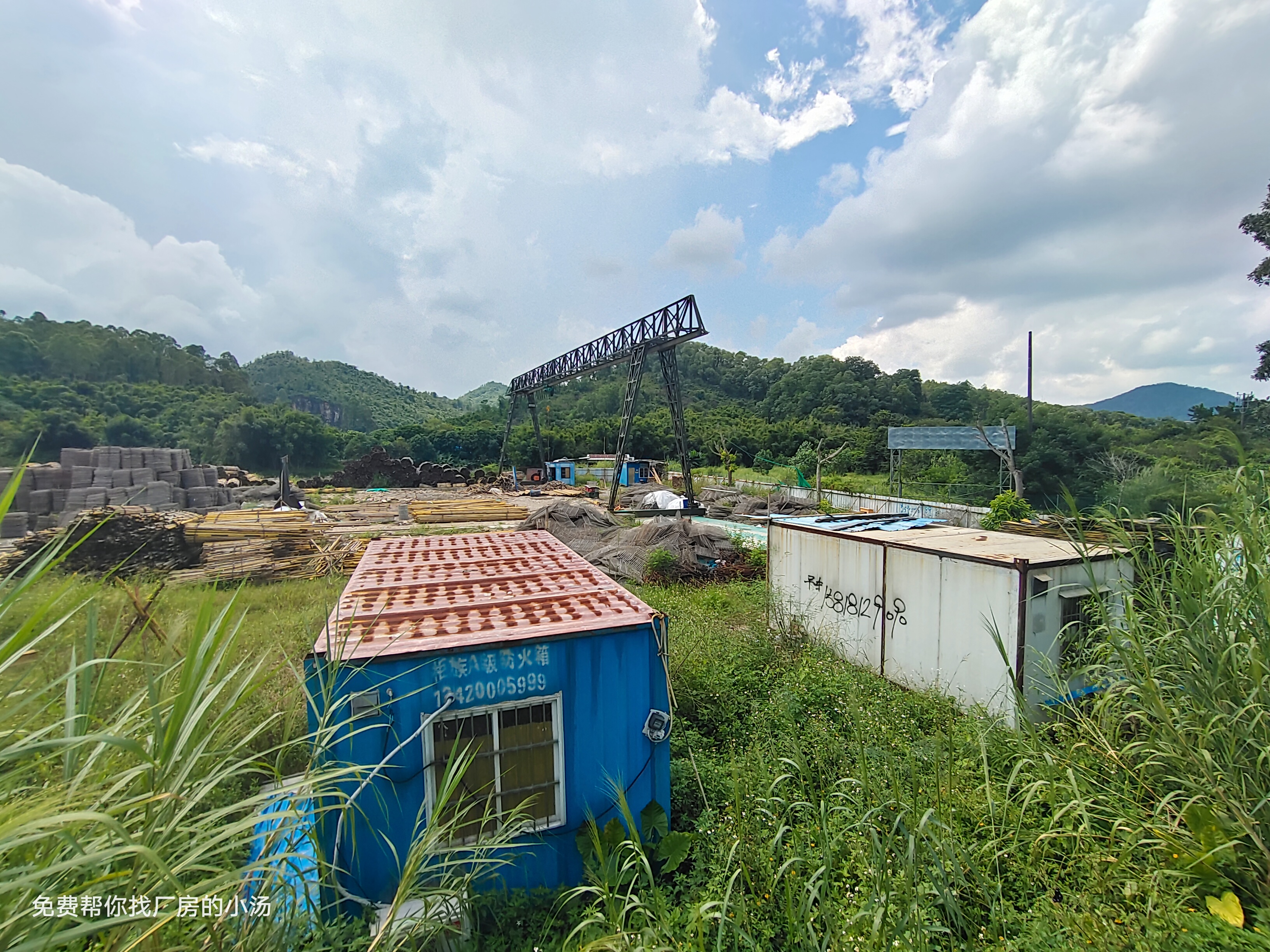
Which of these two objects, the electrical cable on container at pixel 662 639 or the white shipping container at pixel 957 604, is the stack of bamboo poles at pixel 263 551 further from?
the white shipping container at pixel 957 604

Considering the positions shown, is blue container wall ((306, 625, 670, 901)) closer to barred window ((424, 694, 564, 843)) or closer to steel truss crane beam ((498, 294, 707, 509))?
barred window ((424, 694, 564, 843))

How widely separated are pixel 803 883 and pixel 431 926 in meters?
2.00

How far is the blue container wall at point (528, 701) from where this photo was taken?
11.8 feet

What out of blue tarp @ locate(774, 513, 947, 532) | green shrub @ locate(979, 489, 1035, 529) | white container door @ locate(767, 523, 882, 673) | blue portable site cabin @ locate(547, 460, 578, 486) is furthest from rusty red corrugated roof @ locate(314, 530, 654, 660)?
blue portable site cabin @ locate(547, 460, 578, 486)

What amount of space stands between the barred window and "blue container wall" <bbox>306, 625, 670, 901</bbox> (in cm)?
6

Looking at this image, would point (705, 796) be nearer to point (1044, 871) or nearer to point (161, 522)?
point (1044, 871)

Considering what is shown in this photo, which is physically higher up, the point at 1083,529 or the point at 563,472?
the point at 1083,529

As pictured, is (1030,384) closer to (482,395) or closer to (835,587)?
(835,587)

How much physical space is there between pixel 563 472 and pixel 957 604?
33.9 meters

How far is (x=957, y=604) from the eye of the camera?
20.3 feet

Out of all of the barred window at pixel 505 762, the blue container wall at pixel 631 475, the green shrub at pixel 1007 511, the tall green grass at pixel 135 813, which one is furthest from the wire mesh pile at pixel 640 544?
the blue container wall at pixel 631 475

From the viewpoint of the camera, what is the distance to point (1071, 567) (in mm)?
5793

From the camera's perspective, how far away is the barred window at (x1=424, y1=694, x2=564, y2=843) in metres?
3.75

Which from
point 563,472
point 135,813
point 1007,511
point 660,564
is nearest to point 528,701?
point 135,813
